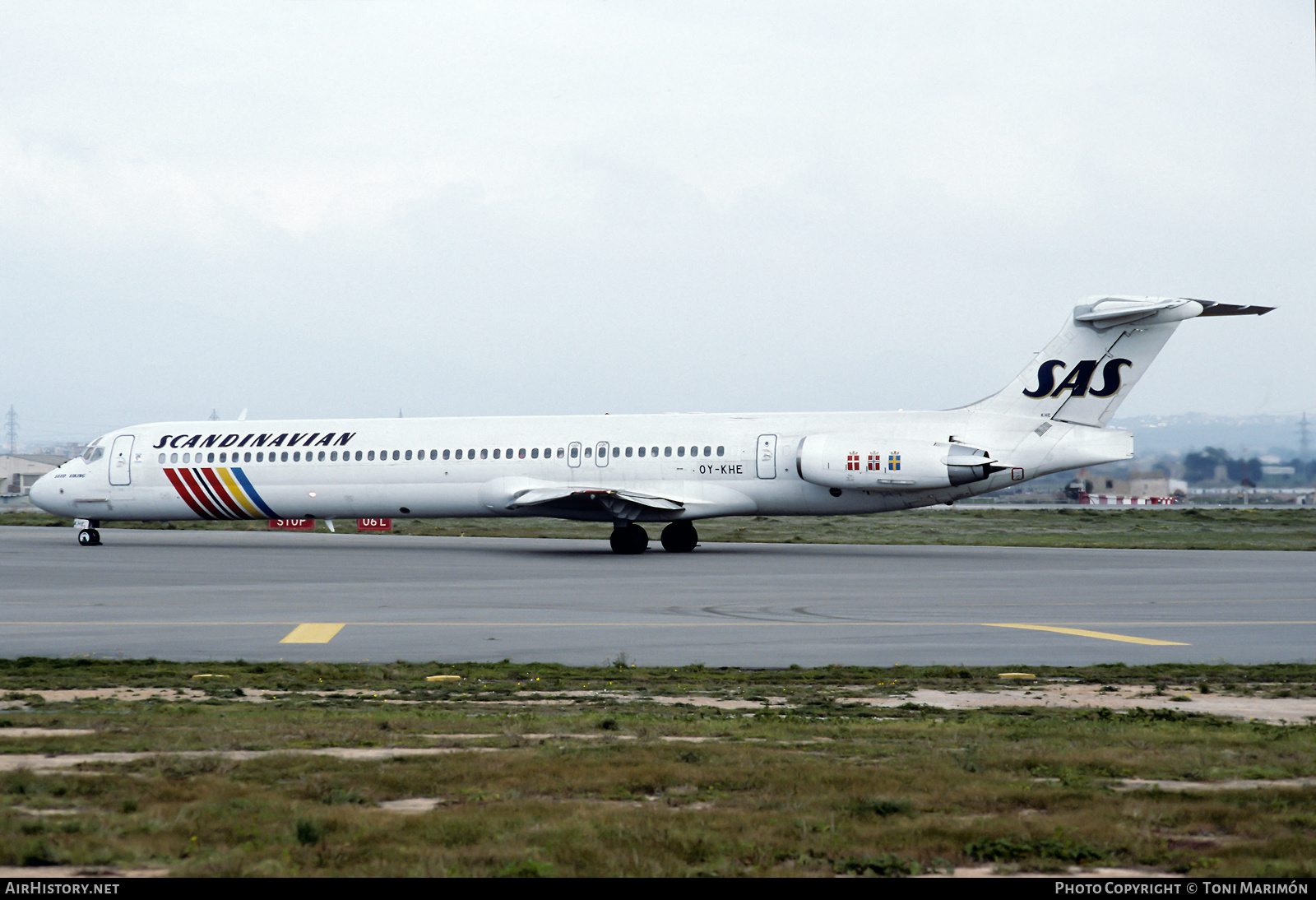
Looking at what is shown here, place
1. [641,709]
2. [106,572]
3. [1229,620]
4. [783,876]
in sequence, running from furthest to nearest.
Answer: [106,572] → [1229,620] → [641,709] → [783,876]

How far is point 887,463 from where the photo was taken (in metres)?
30.7

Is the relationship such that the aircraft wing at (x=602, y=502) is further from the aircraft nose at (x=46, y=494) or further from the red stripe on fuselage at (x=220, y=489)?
the aircraft nose at (x=46, y=494)

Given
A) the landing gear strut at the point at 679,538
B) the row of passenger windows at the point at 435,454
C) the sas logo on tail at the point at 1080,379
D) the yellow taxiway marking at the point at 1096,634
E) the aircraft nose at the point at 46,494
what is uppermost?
the sas logo on tail at the point at 1080,379

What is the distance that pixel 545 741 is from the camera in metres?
8.12

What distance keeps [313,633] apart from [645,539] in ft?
58.1

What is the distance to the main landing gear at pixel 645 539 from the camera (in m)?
32.3

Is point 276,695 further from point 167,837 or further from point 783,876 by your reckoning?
point 783,876

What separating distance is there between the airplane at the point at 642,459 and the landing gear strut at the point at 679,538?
4cm

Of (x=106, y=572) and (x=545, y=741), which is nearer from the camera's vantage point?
(x=545, y=741)

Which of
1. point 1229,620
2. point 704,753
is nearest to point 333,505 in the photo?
point 1229,620

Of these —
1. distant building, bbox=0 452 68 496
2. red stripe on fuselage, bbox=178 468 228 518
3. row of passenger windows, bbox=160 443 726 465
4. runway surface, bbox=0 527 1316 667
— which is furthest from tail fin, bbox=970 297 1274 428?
distant building, bbox=0 452 68 496

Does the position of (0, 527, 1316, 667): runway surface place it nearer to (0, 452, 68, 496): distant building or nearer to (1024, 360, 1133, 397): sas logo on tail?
(1024, 360, 1133, 397): sas logo on tail

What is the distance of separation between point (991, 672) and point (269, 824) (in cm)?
780

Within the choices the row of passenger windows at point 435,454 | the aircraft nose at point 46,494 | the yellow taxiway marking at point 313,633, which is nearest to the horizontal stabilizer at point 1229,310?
the row of passenger windows at point 435,454
